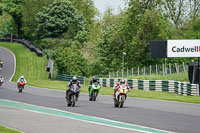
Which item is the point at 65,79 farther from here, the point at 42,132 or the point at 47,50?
the point at 42,132

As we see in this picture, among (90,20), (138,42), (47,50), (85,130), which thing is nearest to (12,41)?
(47,50)

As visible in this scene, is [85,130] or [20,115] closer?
[85,130]

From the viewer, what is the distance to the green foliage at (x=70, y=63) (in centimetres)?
6825

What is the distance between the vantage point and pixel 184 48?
44.9 m

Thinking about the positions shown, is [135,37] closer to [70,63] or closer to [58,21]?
[70,63]

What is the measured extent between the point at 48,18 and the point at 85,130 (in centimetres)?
8888

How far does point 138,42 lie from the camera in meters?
73.2

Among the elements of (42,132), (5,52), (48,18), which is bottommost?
(42,132)

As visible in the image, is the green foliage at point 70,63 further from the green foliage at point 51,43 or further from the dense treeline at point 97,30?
the green foliage at point 51,43

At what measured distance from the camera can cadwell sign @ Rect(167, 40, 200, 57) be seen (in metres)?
44.0

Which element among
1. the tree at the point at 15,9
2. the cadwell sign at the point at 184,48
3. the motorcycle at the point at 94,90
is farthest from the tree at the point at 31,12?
the motorcycle at the point at 94,90

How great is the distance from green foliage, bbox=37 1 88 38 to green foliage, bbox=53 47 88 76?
30.9 m

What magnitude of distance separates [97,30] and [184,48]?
8195cm

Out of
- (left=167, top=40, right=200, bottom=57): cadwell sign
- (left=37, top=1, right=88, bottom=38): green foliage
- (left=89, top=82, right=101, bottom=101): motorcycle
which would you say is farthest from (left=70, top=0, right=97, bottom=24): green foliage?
(left=89, top=82, right=101, bottom=101): motorcycle
